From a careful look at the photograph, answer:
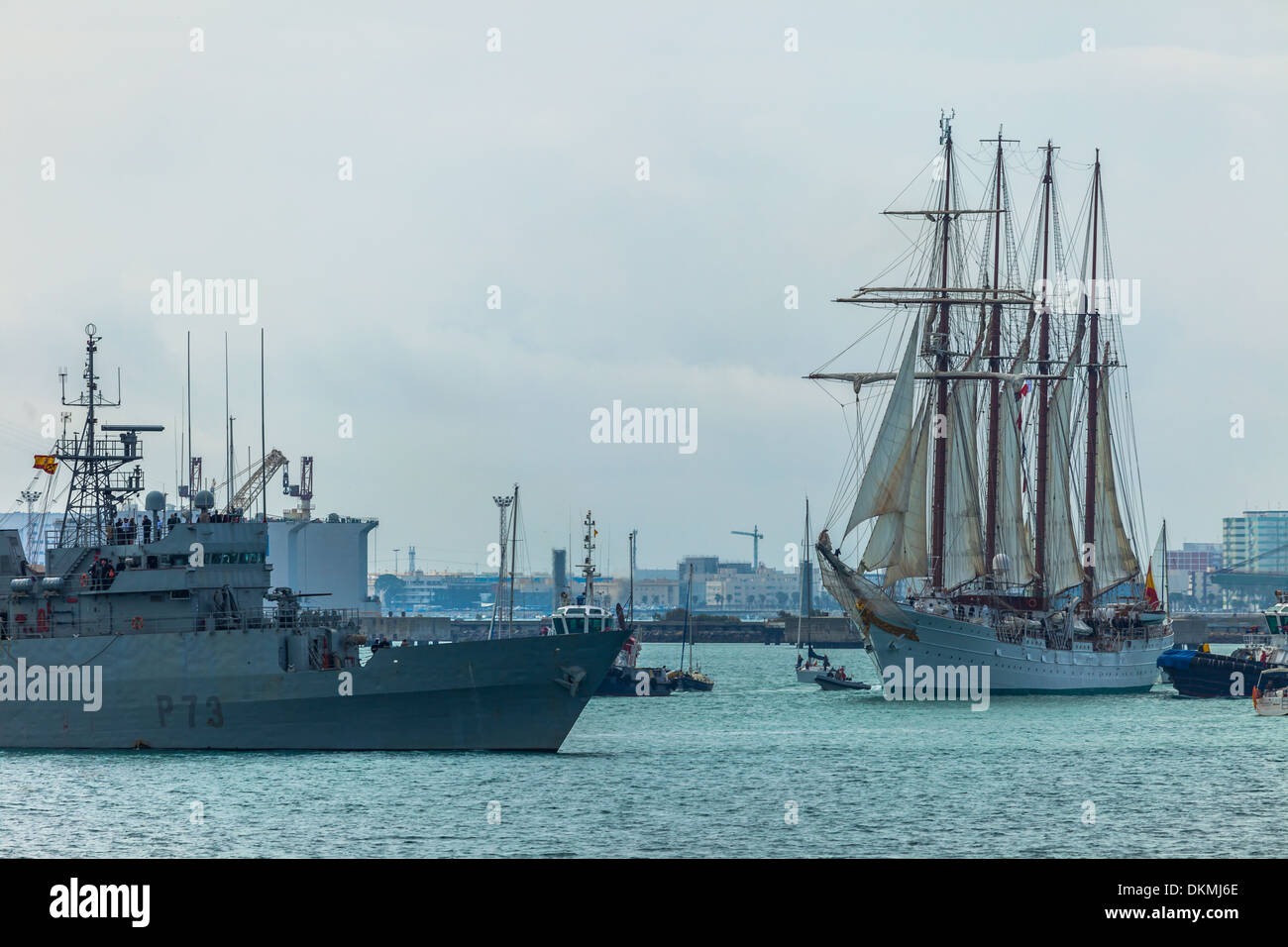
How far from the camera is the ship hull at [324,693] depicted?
45469 mm

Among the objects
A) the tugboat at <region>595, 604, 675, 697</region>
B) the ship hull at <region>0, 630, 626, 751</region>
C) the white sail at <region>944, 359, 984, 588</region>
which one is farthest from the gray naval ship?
the white sail at <region>944, 359, 984, 588</region>

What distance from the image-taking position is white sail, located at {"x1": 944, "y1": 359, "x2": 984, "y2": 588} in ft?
298

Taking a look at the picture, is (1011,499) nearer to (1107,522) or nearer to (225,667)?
(1107,522)

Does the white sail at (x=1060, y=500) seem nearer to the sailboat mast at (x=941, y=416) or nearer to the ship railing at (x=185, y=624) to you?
the sailboat mast at (x=941, y=416)

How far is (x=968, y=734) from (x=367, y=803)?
107ft

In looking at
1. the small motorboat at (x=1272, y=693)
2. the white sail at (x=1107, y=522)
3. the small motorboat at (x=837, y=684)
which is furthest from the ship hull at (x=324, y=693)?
the white sail at (x=1107, y=522)

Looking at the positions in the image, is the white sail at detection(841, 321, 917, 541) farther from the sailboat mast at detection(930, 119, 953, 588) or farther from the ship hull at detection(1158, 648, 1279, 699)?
the ship hull at detection(1158, 648, 1279, 699)

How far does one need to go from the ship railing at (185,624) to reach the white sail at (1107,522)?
221ft

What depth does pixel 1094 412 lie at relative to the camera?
103m

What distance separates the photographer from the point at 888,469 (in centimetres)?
8731
